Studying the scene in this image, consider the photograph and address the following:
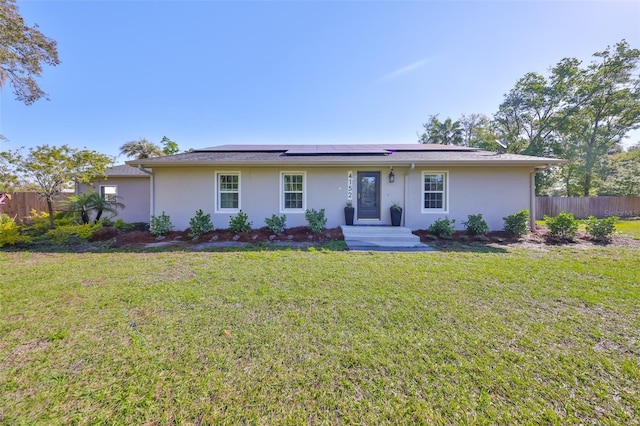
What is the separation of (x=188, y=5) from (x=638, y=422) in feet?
38.6

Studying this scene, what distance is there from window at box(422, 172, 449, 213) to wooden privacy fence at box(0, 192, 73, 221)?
53.2 feet

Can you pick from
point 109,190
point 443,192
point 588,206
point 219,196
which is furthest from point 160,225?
point 588,206

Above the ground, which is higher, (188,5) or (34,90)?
(188,5)

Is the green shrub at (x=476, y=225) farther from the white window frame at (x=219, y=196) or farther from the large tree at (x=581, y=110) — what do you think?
the large tree at (x=581, y=110)

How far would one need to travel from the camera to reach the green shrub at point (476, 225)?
7531mm

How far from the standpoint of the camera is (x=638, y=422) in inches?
60.2

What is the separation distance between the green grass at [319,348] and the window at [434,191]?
444 cm

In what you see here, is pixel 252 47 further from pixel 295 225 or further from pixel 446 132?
pixel 446 132

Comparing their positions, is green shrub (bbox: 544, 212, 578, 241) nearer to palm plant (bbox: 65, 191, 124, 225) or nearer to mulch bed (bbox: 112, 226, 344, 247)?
mulch bed (bbox: 112, 226, 344, 247)

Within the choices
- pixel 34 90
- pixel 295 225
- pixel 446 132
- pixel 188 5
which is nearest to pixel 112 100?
pixel 34 90

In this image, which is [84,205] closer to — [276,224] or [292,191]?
[276,224]

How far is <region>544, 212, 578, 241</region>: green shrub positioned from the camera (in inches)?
278

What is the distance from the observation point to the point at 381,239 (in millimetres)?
7141

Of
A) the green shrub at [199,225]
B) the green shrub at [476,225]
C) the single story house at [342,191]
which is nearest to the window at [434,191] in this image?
the single story house at [342,191]
